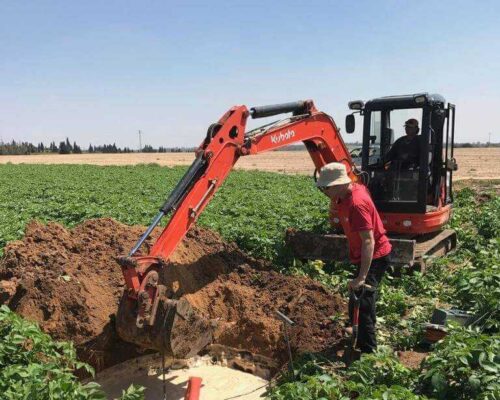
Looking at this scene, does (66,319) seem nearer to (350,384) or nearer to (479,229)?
(350,384)

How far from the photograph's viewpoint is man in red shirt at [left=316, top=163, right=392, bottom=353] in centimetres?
471

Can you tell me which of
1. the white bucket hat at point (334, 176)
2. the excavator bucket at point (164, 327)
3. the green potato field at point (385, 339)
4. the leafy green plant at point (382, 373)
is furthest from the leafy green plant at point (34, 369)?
the white bucket hat at point (334, 176)

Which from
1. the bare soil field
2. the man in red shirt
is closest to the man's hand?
the man in red shirt

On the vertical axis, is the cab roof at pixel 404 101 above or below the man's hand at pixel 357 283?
above

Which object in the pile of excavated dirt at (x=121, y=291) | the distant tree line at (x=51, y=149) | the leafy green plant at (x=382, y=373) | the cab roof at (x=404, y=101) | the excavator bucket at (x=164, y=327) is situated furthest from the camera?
the distant tree line at (x=51, y=149)

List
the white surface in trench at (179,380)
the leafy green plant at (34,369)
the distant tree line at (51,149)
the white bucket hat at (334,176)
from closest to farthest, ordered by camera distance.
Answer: the leafy green plant at (34,369)
the white bucket hat at (334,176)
the white surface in trench at (179,380)
the distant tree line at (51,149)

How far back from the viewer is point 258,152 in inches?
242

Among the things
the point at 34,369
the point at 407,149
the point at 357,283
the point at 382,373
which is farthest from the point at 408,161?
the point at 34,369

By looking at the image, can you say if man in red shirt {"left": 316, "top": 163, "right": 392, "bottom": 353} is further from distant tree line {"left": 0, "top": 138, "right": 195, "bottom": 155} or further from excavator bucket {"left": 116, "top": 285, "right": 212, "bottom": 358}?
distant tree line {"left": 0, "top": 138, "right": 195, "bottom": 155}

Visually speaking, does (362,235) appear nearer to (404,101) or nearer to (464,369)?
(464,369)

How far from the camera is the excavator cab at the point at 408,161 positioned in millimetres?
7809

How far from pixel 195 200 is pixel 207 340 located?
1478mm

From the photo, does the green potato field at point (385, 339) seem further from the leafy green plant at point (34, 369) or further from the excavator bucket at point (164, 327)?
the excavator bucket at point (164, 327)

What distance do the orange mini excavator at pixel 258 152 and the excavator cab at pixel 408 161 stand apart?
0.05 ft
